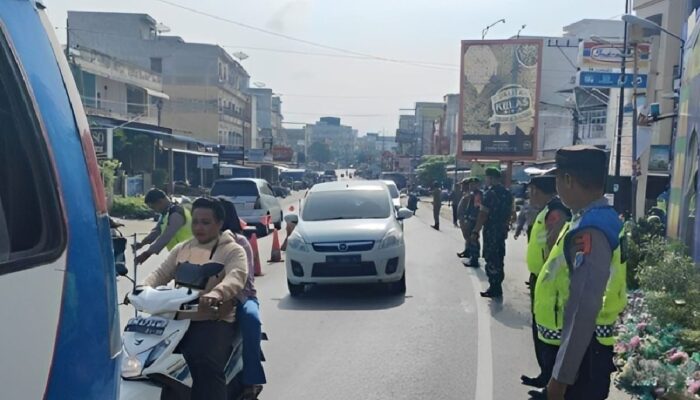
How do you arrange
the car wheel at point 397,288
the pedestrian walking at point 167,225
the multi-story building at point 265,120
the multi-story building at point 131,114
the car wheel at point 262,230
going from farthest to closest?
the multi-story building at point 265,120 → the multi-story building at point 131,114 → the car wheel at point 262,230 → the car wheel at point 397,288 → the pedestrian walking at point 167,225

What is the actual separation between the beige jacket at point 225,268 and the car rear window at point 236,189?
17.9 meters

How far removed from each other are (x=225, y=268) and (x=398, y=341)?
378 centimetres

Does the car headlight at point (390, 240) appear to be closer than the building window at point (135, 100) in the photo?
Yes

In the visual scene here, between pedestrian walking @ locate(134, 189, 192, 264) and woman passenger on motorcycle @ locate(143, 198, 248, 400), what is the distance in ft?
9.61

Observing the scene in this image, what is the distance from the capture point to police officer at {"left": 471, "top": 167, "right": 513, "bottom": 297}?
10.5 m

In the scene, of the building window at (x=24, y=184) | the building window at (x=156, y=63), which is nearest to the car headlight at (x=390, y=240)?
the building window at (x=24, y=184)

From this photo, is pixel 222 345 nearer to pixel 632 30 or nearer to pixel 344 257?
pixel 344 257

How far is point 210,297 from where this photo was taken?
3910 millimetres

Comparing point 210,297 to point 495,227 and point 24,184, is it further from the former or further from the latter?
point 495,227

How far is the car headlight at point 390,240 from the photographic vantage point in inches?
403

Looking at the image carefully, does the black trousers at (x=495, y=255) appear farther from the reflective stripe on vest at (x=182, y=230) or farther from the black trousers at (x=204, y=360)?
the black trousers at (x=204, y=360)

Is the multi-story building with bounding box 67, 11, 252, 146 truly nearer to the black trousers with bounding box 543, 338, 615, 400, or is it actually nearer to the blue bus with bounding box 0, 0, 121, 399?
the black trousers with bounding box 543, 338, 615, 400

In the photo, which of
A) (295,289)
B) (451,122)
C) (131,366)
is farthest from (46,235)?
(451,122)

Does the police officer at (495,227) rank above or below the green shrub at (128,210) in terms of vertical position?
above
